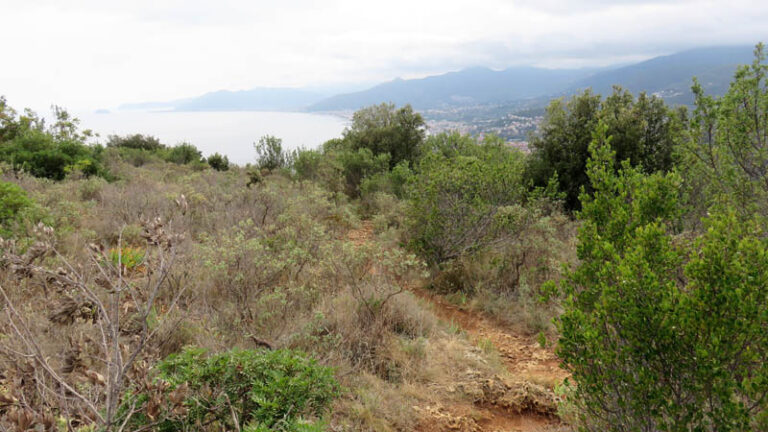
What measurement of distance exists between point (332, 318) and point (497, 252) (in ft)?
11.1

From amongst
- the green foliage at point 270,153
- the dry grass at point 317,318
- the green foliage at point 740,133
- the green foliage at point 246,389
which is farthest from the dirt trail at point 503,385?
the green foliage at point 270,153

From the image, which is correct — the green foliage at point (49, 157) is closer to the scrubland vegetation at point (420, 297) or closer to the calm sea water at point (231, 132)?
the scrubland vegetation at point (420, 297)

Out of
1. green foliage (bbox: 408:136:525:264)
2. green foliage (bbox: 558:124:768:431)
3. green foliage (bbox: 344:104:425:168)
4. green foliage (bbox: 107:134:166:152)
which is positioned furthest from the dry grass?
green foliage (bbox: 107:134:166:152)

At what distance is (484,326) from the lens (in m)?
5.23

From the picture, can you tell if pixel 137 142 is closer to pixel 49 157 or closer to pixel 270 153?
pixel 270 153

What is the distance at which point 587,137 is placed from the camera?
33.8 ft

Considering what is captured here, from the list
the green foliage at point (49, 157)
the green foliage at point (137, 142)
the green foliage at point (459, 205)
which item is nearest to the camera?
the green foliage at point (459, 205)

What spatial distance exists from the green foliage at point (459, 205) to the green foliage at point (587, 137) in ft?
11.7

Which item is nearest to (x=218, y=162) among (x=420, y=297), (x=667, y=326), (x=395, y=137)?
(x=395, y=137)

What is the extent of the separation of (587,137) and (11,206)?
11.6 metres

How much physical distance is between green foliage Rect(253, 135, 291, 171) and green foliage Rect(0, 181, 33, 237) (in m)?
10.8

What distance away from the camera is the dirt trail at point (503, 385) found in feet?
10.8

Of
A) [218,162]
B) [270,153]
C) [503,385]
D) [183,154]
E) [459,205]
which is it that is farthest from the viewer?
[183,154]

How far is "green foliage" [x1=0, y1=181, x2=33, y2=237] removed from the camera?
575 cm
